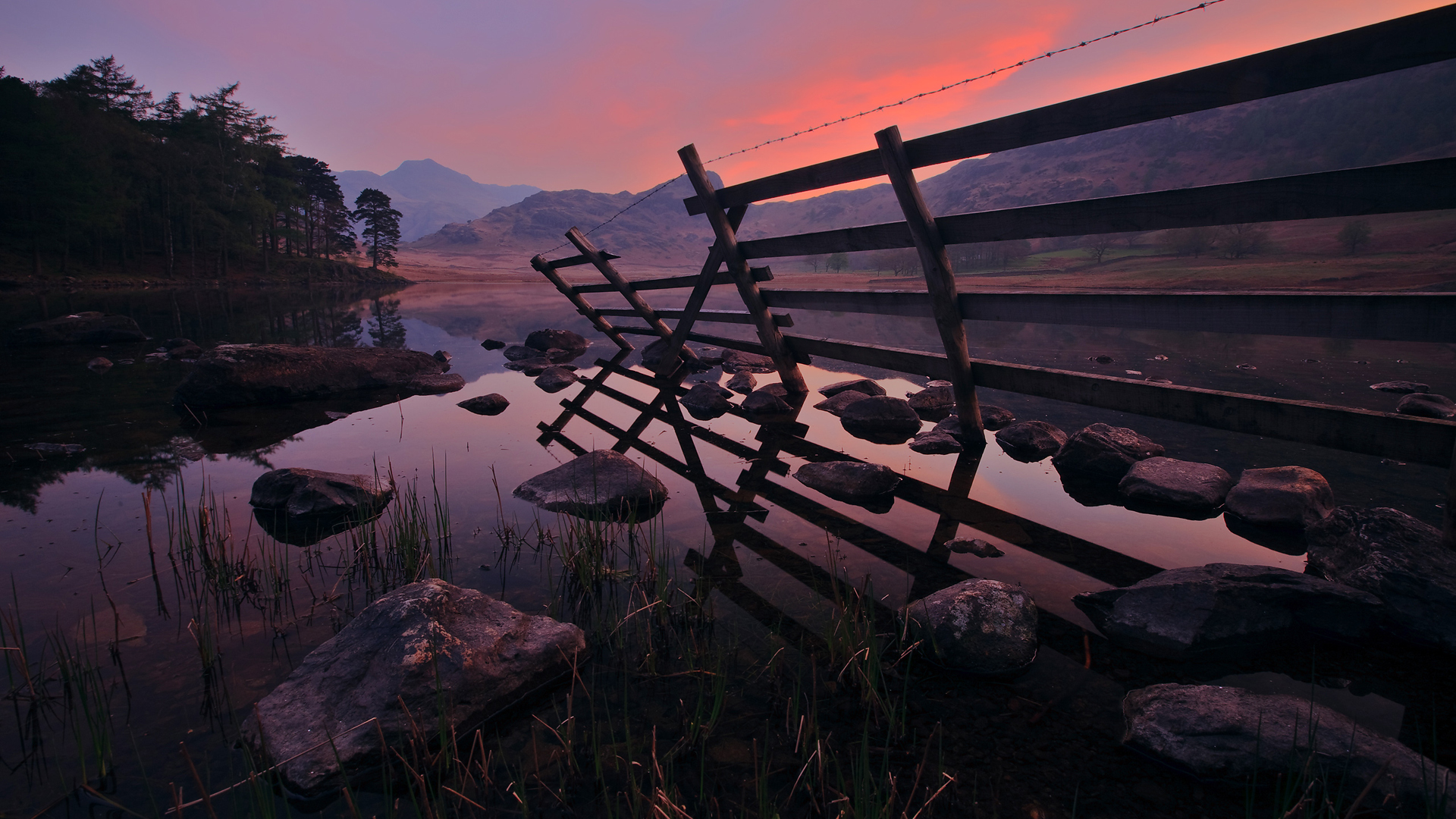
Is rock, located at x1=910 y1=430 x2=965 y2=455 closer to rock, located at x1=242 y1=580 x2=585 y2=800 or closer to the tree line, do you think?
rock, located at x1=242 y1=580 x2=585 y2=800

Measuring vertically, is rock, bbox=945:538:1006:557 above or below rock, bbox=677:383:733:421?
below

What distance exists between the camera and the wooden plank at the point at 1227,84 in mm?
2927

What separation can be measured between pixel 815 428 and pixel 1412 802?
212 inches

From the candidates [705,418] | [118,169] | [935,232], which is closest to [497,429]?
[705,418]

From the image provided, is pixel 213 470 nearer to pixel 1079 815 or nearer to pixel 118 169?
pixel 1079 815

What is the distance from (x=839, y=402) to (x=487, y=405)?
14.7 feet

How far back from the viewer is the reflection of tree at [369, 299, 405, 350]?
15.9 m

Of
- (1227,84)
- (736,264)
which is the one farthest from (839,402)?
(1227,84)

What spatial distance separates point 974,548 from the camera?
3.82 metres

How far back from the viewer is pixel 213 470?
→ 17.4ft

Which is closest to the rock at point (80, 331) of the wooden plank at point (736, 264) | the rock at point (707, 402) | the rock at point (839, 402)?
the rock at point (707, 402)

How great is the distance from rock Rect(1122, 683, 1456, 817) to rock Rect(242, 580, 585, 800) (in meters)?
2.21

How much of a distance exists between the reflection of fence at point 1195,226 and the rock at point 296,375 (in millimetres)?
6512

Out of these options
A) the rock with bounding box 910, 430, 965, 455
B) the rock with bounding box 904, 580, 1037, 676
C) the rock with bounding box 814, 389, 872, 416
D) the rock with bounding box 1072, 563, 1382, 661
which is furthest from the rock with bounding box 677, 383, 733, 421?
the rock with bounding box 1072, 563, 1382, 661
